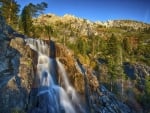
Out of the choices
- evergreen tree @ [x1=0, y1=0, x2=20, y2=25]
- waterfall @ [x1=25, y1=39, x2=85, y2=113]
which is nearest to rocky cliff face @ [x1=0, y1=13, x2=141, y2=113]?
waterfall @ [x1=25, y1=39, x2=85, y2=113]

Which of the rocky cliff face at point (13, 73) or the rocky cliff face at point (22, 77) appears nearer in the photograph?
the rocky cliff face at point (13, 73)

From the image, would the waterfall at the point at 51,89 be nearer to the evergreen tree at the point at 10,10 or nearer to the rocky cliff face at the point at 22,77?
the rocky cliff face at the point at 22,77

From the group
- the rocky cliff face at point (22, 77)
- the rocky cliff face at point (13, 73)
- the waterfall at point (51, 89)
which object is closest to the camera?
the rocky cliff face at point (13, 73)

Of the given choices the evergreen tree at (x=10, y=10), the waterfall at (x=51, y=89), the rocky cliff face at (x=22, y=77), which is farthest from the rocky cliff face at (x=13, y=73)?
the evergreen tree at (x=10, y=10)

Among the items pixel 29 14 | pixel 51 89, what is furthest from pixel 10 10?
pixel 51 89

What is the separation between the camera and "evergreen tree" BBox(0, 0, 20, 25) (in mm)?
69562

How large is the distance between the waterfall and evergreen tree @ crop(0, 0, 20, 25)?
22.8 metres

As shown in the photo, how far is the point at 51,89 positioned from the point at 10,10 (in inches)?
1469

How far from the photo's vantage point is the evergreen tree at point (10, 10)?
6956 cm

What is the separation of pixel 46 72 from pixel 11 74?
8010 millimetres

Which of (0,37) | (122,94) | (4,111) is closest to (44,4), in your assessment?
(122,94)

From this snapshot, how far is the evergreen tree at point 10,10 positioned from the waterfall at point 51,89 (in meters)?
22.8

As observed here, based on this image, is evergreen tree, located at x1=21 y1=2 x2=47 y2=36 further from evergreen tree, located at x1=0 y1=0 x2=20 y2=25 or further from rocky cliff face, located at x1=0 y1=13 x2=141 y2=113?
rocky cliff face, located at x1=0 y1=13 x2=141 y2=113

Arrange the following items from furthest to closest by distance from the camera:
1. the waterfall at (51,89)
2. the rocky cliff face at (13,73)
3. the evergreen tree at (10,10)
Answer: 1. the evergreen tree at (10,10)
2. the waterfall at (51,89)
3. the rocky cliff face at (13,73)
